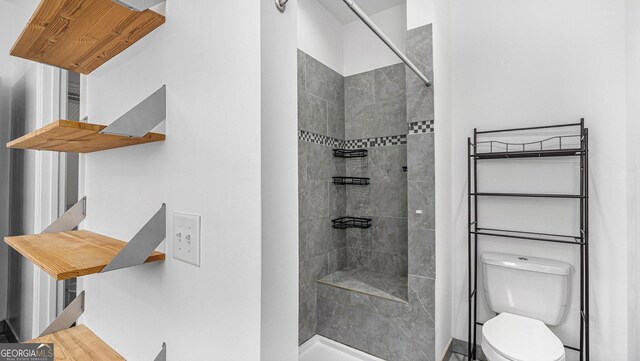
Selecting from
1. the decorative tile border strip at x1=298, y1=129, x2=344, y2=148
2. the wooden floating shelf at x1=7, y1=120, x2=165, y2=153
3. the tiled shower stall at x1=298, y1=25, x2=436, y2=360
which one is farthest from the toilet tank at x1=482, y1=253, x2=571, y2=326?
the wooden floating shelf at x1=7, y1=120, x2=165, y2=153

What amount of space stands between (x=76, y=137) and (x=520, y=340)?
222 cm

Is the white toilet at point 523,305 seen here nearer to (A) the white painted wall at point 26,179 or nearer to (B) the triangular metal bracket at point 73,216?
(B) the triangular metal bracket at point 73,216

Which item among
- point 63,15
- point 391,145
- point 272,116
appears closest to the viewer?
point 272,116

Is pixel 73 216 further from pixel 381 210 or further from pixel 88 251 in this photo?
pixel 381 210

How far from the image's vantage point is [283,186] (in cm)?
70

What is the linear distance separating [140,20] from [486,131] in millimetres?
2130

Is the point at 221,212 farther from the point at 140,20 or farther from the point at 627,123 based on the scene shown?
the point at 627,123

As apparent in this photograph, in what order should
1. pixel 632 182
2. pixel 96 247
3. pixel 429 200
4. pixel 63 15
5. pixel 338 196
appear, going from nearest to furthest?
1. pixel 63 15
2. pixel 96 247
3. pixel 632 182
4. pixel 429 200
5. pixel 338 196

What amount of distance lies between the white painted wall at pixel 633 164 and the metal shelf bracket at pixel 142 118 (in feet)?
7.45

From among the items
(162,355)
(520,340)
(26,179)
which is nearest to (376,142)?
(520,340)

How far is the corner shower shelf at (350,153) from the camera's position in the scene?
286cm

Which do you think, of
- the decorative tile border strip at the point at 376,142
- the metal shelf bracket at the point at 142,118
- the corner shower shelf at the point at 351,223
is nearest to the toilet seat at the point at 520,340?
the corner shower shelf at the point at 351,223

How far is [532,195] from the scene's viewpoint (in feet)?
6.11

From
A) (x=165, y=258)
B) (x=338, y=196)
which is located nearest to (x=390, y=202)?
Answer: (x=338, y=196)
